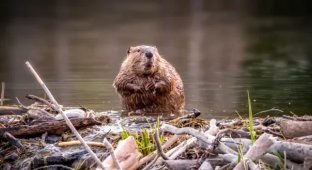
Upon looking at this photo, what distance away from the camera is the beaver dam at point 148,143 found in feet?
13.4

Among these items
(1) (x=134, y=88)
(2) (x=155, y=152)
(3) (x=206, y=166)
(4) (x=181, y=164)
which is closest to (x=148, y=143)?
(2) (x=155, y=152)

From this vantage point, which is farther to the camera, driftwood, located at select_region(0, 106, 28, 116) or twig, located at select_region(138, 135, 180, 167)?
driftwood, located at select_region(0, 106, 28, 116)

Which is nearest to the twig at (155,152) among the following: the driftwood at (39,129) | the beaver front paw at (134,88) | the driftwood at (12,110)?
the driftwood at (39,129)

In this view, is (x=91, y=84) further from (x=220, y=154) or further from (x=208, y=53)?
(x=208, y=53)

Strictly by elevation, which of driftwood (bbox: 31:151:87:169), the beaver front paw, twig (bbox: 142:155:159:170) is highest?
twig (bbox: 142:155:159:170)

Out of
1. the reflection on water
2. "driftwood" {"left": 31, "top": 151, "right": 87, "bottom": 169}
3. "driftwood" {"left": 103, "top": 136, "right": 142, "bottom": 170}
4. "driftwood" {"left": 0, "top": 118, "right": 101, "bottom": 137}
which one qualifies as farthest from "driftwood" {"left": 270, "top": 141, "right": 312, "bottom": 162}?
the reflection on water

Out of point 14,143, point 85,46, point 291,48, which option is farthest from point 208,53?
point 14,143

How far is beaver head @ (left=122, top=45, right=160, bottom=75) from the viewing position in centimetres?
758

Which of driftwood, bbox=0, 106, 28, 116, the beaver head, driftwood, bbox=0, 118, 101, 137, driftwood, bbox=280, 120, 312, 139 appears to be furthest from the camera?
the beaver head

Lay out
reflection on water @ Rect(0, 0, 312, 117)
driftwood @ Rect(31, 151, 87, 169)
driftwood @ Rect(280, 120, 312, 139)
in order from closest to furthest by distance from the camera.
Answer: driftwood @ Rect(280, 120, 312, 139)
driftwood @ Rect(31, 151, 87, 169)
reflection on water @ Rect(0, 0, 312, 117)

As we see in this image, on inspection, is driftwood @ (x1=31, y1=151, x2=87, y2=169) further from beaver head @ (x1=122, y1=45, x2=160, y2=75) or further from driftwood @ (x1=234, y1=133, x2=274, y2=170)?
beaver head @ (x1=122, y1=45, x2=160, y2=75)

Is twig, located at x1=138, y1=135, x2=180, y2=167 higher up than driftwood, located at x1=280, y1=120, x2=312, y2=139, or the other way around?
driftwood, located at x1=280, y1=120, x2=312, y2=139

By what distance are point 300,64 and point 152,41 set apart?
7.96m

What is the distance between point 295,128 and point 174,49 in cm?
1524
